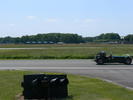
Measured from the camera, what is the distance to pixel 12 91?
515 inches

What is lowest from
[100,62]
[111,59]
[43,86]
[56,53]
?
[56,53]

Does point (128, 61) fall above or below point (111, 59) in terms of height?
below

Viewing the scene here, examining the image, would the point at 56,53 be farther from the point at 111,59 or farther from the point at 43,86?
the point at 43,86

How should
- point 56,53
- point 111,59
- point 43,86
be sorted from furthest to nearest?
1. point 56,53
2. point 111,59
3. point 43,86

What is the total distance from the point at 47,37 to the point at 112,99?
18352 cm

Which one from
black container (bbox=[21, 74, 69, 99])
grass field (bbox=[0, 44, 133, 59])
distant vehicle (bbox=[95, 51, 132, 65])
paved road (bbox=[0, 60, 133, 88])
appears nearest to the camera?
black container (bbox=[21, 74, 69, 99])

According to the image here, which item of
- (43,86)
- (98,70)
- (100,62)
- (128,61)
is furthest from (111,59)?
(43,86)

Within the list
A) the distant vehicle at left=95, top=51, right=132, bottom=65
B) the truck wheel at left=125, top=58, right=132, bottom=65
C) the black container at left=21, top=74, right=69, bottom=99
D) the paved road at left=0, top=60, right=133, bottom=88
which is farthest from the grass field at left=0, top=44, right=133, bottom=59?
the black container at left=21, top=74, right=69, bottom=99

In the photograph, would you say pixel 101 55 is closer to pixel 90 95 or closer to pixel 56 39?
pixel 90 95

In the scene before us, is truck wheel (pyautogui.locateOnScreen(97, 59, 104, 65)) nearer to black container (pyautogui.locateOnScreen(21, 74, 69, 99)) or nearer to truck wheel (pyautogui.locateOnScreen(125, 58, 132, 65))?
truck wheel (pyautogui.locateOnScreen(125, 58, 132, 65))

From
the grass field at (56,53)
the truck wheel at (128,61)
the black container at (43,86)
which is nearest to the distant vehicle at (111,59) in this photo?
the truck wheel at (128,61)

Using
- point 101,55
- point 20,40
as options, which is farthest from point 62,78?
point 20,40

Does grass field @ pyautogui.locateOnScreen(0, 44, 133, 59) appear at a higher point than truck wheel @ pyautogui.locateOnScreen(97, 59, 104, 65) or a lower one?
lower

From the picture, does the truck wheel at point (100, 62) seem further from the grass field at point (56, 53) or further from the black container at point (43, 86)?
the black container at point (43, 86)
